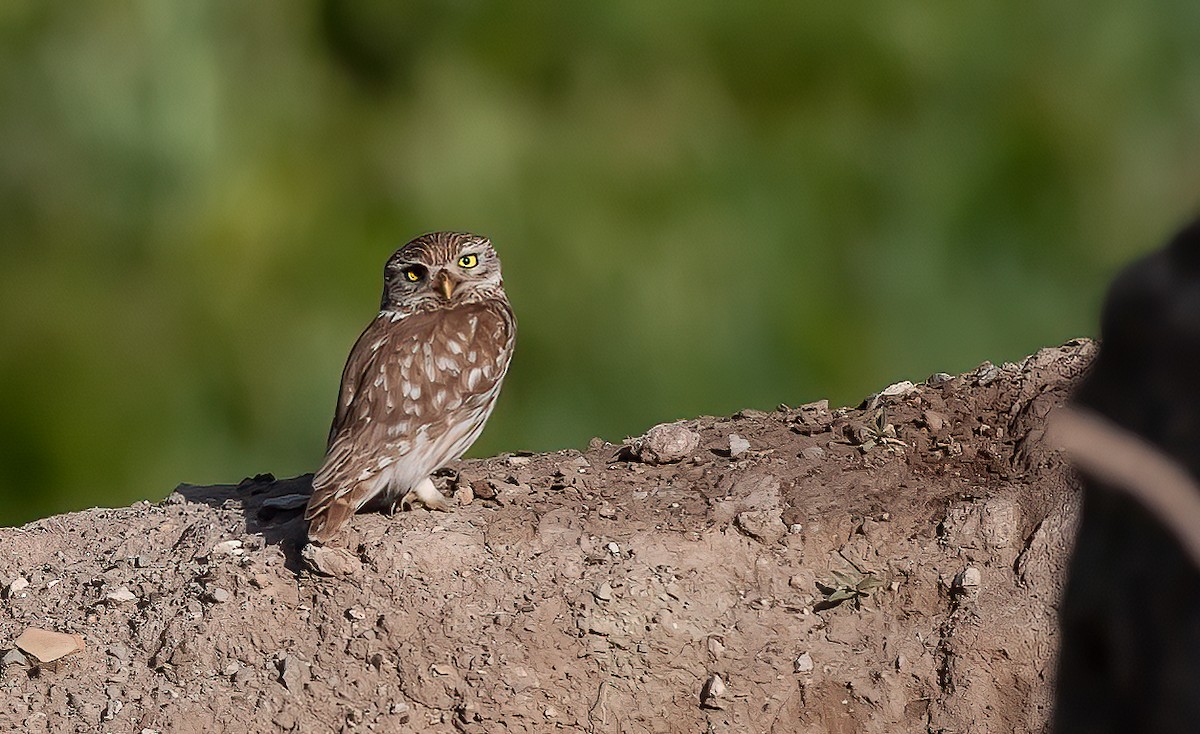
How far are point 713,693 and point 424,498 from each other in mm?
1145

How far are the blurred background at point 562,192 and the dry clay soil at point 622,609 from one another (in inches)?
38.1

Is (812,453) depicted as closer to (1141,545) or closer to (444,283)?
(444,283)

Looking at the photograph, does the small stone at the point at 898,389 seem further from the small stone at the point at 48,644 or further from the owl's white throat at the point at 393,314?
the small stone at the point at 48,644

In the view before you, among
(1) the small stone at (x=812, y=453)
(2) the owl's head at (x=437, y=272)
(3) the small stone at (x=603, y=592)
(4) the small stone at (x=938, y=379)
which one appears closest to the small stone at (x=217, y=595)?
(3) the small stone at (x=603, y=592)

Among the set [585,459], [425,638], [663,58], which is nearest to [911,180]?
[663,58]

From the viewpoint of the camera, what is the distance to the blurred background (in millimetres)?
5367

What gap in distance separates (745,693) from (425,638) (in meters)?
0.93

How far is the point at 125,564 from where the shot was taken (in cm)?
456

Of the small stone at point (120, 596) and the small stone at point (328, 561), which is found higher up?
the small stone at point (120, 596)

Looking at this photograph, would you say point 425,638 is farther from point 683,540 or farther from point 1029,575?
point 1029,575

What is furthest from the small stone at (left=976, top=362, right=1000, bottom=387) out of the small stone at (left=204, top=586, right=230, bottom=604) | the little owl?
the small stone at (left=204, top=586, right=230, bottom=604)

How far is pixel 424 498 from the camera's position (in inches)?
176

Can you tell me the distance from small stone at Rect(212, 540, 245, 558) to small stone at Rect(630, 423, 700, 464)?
4.41ft

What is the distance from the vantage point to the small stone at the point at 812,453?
454 cm
